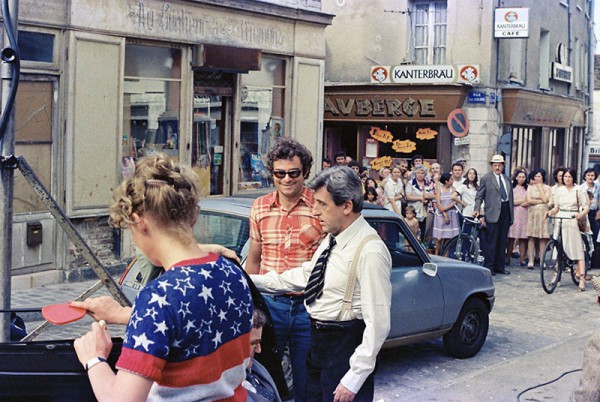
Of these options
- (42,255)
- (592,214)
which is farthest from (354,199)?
(592,214)

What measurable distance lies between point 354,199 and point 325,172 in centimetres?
21

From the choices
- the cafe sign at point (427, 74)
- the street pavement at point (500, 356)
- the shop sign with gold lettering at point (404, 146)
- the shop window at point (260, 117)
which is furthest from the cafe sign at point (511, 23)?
the street pavement at point (500, 356)

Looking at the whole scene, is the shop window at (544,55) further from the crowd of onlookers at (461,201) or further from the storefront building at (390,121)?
the crowd of onlookers at (461,201)

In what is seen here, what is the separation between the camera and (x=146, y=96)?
14.3 metres

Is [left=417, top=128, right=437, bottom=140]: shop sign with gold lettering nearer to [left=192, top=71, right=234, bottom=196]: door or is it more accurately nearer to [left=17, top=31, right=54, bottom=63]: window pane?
[left=192, top=71, right=234, bottom=196]: door

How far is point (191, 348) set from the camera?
2693 mm

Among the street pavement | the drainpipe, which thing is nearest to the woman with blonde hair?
the street pavement

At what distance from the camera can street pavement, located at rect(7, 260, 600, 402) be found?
26.0 ft

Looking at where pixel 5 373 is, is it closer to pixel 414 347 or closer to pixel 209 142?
pixel 414 347

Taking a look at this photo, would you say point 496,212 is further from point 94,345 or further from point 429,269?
point 94,345

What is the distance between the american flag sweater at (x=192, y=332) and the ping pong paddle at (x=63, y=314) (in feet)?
0.90

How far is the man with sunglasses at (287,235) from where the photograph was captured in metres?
5.32

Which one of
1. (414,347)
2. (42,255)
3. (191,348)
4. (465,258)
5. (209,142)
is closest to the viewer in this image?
(191,348)

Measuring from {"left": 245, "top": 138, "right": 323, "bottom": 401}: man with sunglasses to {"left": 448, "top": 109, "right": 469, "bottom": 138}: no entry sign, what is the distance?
17.4 m
